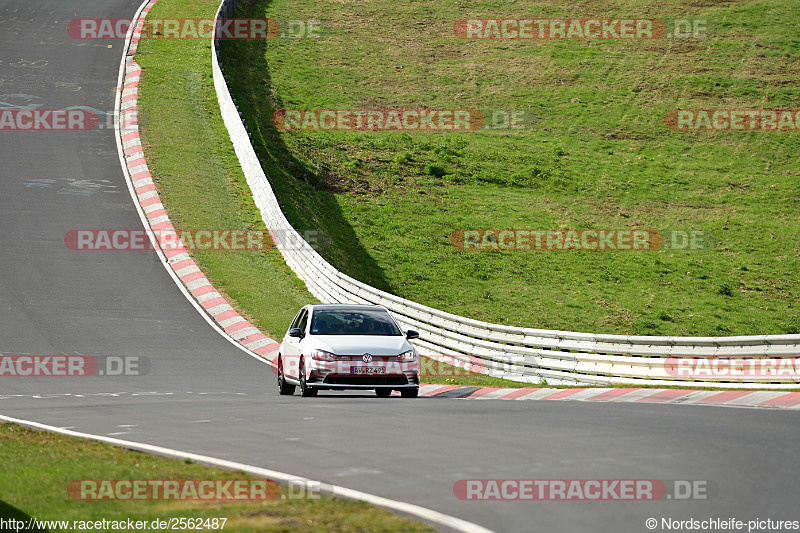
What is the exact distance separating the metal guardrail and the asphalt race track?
9.97 ft

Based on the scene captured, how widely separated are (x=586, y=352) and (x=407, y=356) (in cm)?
428

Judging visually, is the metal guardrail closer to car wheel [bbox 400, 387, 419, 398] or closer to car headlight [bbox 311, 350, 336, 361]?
car wheel [bbox 400, 387, 419, 398]

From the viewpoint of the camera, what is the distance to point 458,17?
211 ft

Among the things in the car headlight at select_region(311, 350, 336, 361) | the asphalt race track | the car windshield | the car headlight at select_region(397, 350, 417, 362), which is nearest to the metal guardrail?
the asphalt race track

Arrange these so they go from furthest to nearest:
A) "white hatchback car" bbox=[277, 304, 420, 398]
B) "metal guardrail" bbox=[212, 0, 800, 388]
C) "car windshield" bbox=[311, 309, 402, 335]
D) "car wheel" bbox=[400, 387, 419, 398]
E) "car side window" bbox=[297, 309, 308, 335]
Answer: "car side window" bbox=[297, 309, 308, 335] < "car windshield" bbox=[311, 309, 402, 335] < "car wheel" bbox=[400, 387, 419, 398] < "metal guardrail" bbox=[212, 0, 800, 388] < "white hatchback car" bbox=[277, 304, 420, 398]

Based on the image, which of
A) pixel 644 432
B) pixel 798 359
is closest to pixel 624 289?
pixel 798 359

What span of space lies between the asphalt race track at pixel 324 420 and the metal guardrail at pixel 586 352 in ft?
9.97

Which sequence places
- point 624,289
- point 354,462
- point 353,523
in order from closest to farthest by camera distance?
1. point 353,523
2. point 354,462
3. point 624,289

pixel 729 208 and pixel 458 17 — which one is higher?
pixel 458 17

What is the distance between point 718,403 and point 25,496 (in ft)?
30.9

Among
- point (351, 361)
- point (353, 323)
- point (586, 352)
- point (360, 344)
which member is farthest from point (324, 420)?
point (586, 352)

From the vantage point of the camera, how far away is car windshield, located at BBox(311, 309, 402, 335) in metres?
16.1

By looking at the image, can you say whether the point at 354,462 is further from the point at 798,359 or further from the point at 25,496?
the point at 798,359

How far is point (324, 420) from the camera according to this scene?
11.7m
